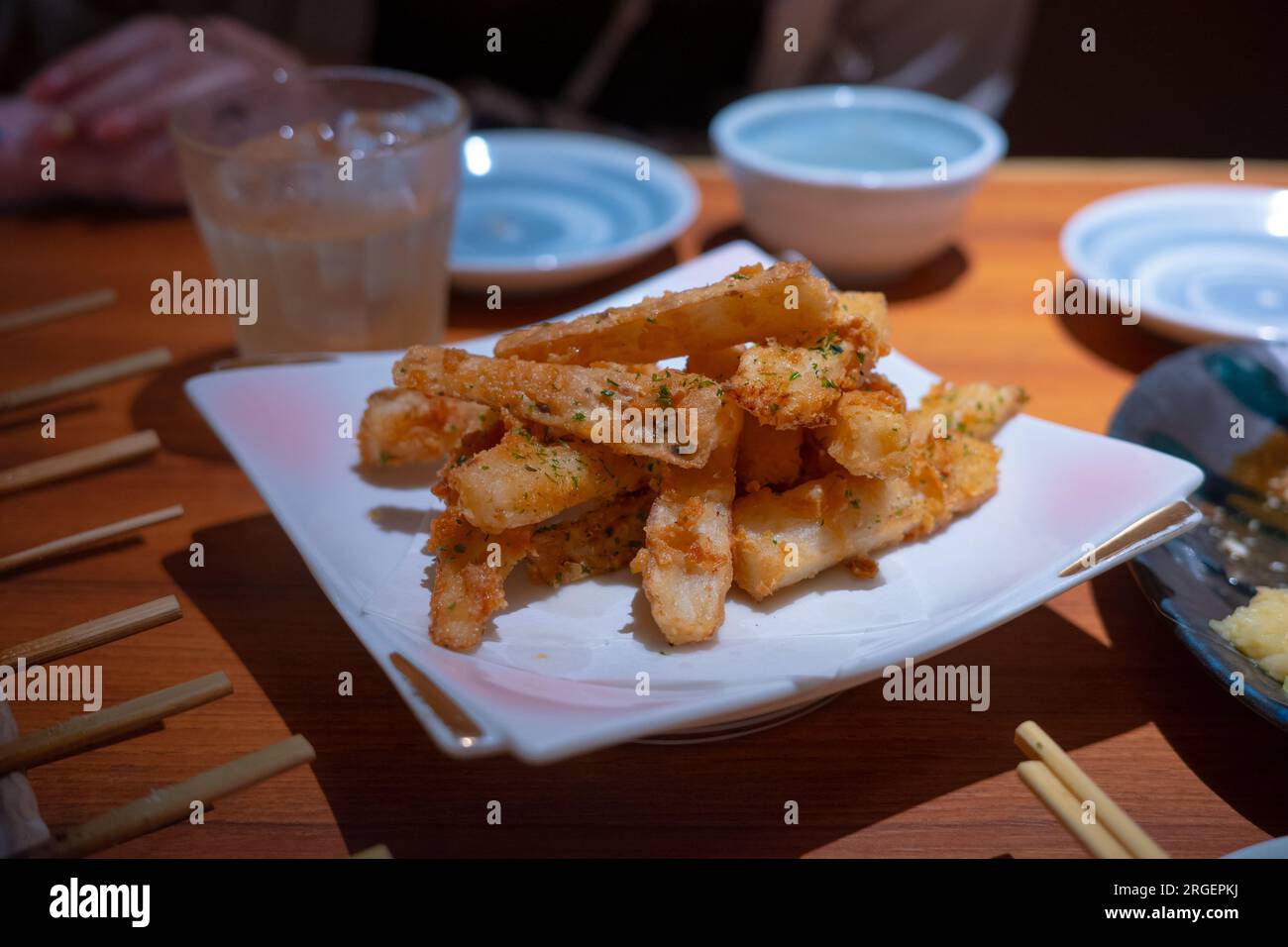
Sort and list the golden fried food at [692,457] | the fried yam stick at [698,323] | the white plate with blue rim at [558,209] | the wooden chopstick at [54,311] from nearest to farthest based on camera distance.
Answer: the golden fried food at [692,457], the fried yam stick at [698,323], the wooden chopstick at [54,311], the white plate with blue rim at [558,209]

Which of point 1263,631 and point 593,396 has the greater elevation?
point 593,396

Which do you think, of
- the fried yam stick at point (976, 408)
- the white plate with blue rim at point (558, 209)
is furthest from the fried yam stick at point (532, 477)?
the white plate with blue rim at point (558, 209)

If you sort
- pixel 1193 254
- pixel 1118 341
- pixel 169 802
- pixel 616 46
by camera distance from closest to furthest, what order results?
pixel 169 802, pixel 1118 341, pixel 1193 254, pixel 616 46

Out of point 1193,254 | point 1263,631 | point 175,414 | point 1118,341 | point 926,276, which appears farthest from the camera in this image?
point 926,276

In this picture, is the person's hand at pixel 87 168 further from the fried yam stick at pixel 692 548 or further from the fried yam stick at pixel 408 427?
the fried yam stick at pixel 692 548

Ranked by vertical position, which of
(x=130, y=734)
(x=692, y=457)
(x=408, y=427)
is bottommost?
(x=130, y=734)

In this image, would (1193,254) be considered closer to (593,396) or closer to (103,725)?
(593,396)

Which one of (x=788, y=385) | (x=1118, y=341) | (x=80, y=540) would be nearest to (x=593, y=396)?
(x=788, y=385)
